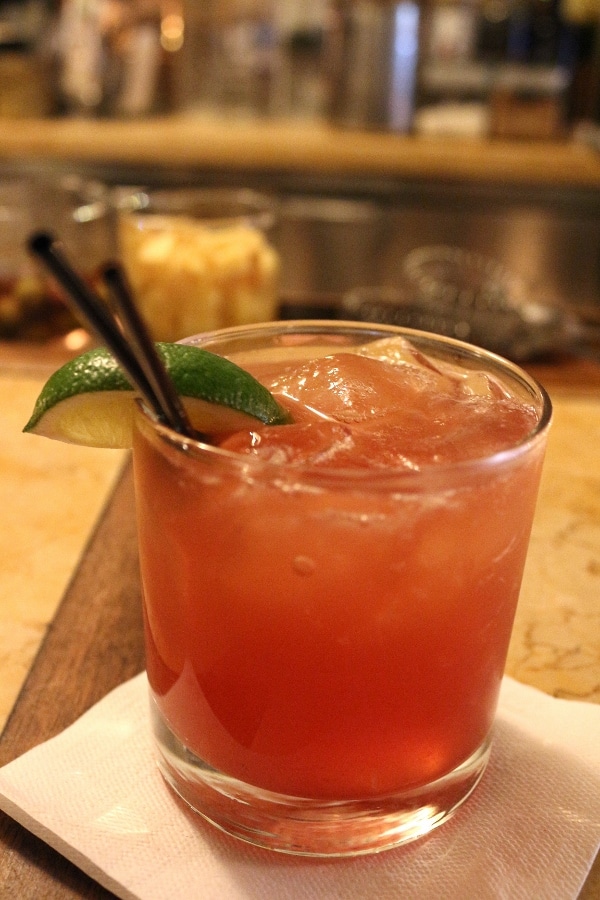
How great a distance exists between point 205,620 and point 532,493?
21cm

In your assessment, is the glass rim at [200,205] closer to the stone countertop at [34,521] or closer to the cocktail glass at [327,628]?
the stone countertop at [34,521]

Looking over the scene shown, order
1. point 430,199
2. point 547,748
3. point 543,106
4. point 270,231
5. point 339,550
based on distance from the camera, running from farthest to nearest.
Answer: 1. point 543,106
2. point 430,199
3. point 270,231
4. point 547,748
5. point 339,550

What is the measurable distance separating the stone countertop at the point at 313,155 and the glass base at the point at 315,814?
2.69 metres

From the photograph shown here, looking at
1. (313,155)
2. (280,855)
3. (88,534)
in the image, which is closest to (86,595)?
(88,534)

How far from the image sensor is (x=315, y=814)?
53cm

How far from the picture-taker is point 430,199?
10.2ft

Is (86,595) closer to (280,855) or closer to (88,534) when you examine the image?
(88,534)

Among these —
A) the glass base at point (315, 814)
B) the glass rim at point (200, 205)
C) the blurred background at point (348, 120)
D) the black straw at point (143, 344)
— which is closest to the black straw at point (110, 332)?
the black straw at point (143, 344)

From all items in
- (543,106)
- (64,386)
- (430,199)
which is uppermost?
(64,386)

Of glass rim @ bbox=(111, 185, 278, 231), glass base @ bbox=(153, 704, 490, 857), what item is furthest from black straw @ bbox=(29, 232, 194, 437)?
glass rim @ bbox=(111, 185, 278, 231)

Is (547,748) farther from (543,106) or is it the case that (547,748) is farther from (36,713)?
(543,106)

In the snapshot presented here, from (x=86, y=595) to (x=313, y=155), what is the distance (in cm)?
247

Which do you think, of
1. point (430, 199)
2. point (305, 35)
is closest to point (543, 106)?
point (430, 199)

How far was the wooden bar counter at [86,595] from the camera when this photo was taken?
624 millimetres
